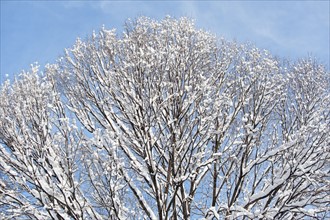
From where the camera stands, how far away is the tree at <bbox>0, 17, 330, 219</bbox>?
8672 mm

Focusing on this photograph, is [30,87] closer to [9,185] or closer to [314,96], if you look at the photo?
[9,185]

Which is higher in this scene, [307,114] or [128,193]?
[307,114]

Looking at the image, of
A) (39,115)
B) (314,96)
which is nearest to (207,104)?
(39,115)

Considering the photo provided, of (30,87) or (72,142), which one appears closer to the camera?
(72,142)

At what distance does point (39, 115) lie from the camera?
351 inches

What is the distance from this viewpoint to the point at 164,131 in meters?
10.7

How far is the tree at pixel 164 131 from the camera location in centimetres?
867

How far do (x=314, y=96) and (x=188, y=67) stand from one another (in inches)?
180

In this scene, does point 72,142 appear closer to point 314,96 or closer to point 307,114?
point 307,114

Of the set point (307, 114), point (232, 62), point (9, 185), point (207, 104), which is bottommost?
point (9, 185)

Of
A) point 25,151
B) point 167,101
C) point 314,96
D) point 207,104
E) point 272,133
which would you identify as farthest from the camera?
point 314,96

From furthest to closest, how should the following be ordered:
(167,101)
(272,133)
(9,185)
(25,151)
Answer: (272,133)
(167,101)
(9,185)
(25,151)

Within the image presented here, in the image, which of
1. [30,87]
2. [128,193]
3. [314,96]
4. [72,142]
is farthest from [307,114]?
[30,87]

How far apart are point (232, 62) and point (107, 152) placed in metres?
6.11
